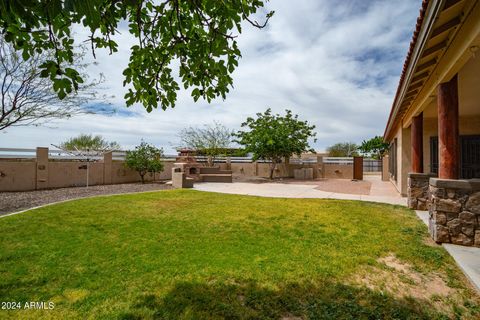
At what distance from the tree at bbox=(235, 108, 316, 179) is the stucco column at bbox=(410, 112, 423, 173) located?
10.7 meters

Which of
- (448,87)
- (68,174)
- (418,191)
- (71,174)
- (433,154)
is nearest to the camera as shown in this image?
(448,87)

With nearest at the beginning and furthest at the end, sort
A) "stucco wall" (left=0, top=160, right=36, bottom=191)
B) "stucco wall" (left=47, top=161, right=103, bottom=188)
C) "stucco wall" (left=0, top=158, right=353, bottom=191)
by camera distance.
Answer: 1. "stucco wall" (left=0, top=160, right=36, bottom=191)
2. "stucco wall" (left=0, top=158, right=353, bottom=191)
3. "stucco wall" (left=47, top=161, right=103, bottom=188)

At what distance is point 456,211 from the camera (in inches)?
184

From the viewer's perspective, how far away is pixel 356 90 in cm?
1642

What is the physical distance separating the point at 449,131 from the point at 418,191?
3424mm

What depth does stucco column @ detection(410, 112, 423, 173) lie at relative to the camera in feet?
26.2

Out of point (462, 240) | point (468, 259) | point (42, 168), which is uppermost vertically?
point (42, 168)

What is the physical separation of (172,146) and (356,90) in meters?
15.7

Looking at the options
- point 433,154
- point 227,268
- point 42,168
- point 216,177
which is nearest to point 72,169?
point 42,168

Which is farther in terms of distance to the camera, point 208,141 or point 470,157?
point 208,141

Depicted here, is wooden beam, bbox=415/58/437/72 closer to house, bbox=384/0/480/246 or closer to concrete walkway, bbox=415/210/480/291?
house, bbox=384/0/480/246

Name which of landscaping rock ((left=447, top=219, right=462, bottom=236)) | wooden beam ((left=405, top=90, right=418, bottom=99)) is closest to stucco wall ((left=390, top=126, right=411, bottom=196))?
wooden beam ((left=405, top=90, right=418, bottom=99))

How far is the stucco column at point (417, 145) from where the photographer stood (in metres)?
8.00

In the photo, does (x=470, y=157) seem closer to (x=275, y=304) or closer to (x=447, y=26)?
(x=447, y=26)
